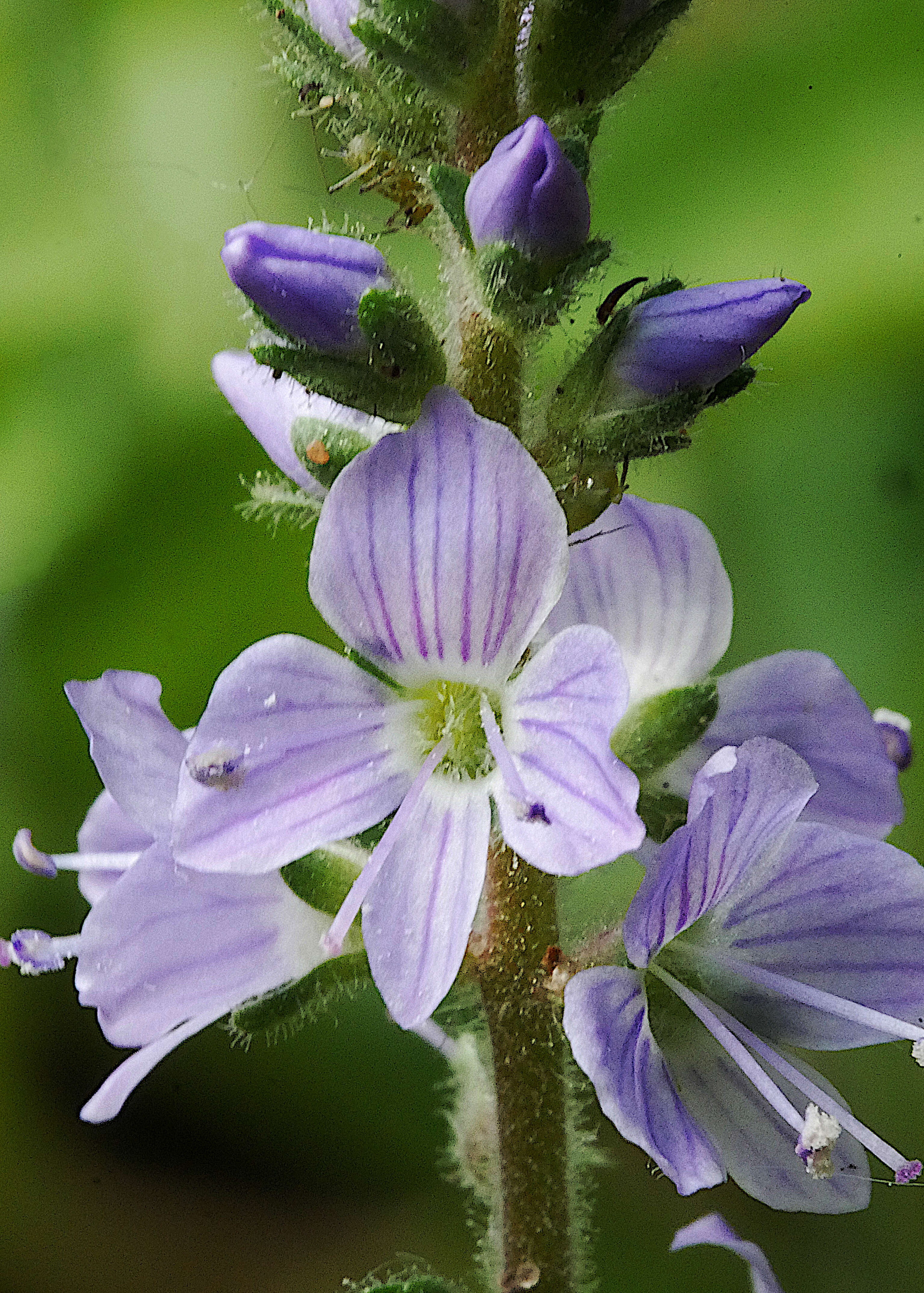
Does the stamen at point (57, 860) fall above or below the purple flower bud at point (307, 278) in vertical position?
below

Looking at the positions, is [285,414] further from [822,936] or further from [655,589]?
[822,936]

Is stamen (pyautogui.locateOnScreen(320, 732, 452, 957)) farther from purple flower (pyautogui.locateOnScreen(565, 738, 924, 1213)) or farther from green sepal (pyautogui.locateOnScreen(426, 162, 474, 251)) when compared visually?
green sepal (pyautogui.locateOnScreen(426, 162, 474, 251))

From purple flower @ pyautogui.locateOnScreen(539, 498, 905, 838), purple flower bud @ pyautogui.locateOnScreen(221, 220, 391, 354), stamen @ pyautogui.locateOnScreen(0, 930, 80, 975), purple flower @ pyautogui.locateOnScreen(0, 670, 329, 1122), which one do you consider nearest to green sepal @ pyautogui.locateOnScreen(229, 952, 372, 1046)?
purple flower @ pyautogui.locateOnScreen(0, 670, 329, 1122)

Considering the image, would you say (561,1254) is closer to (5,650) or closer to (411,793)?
(411,793)

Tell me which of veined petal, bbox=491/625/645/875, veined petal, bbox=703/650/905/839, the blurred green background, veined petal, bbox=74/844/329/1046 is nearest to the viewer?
veined petal, bbox=491/625/645/875

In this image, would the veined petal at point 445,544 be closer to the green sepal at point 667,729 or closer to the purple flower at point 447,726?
the purple flower at point 447,726

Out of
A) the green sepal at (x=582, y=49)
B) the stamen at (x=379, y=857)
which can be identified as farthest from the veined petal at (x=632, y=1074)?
the green sepal at (x=582, y=49)
